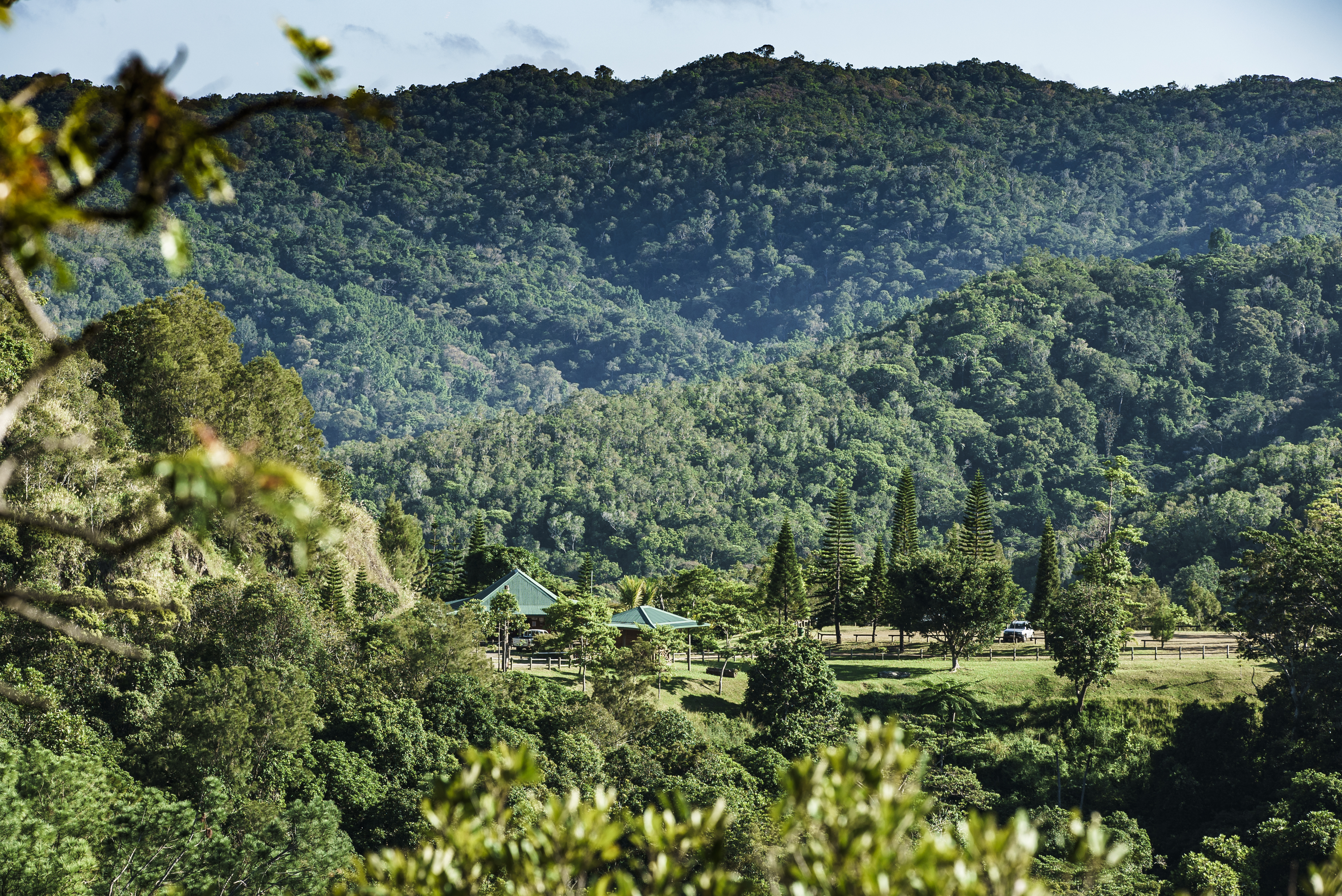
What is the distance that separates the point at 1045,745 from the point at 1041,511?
67.0m

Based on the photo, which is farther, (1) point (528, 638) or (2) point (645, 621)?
(1) point (528, 638)

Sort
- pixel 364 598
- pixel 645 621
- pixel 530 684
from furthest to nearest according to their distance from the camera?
1. pixel 645 621
2. pixel 364 598
3. pixel 530 684

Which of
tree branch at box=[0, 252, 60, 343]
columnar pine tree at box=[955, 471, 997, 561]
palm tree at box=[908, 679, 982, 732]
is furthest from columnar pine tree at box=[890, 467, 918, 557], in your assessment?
tree branch at box=[0, 252, 60, 343]

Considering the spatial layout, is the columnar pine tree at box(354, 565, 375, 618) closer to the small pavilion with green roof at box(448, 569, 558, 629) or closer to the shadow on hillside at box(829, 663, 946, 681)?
the small pavilion with green roof at box(448, 569, 558, 629)

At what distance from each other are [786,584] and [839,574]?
3.77 meters

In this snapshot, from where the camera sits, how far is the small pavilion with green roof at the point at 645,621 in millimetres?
41906

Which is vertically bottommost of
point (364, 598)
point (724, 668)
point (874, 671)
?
point (874, 671)

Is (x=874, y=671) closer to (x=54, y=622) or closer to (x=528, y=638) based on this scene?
(x=528, y=638)

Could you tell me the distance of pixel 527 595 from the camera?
157ft

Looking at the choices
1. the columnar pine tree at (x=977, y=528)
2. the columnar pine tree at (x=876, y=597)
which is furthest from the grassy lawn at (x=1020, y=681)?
the columnar pine tree at (x=977, y=528)

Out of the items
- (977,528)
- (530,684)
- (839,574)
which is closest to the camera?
(530,684)

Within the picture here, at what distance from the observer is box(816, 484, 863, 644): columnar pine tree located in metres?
51.2

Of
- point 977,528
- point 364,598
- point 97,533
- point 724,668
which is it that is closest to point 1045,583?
point 977,528

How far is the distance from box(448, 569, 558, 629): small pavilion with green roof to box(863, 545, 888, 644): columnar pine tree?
14156mm
